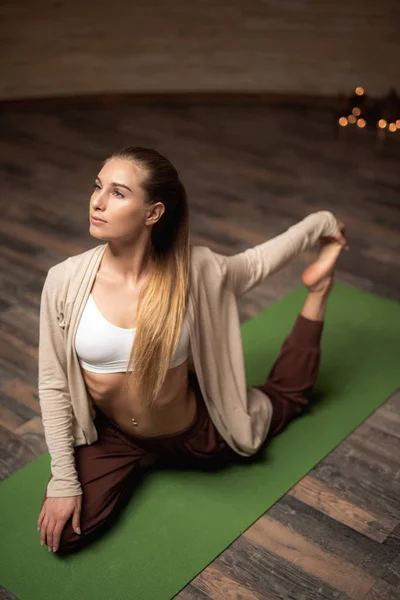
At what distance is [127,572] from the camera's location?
2174 millimetres

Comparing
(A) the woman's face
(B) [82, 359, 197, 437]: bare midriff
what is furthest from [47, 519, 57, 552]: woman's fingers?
(A) the woman's face

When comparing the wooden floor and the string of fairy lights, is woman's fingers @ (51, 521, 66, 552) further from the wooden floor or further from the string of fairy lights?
the string of fairy lights

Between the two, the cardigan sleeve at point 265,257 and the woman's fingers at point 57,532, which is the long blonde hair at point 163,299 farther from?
the woman's fingers at point 57,532

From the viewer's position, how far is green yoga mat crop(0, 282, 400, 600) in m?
2.15

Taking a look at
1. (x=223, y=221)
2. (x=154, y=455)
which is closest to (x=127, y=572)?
(x=154, y=455)

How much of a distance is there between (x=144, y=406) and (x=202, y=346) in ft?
0.75

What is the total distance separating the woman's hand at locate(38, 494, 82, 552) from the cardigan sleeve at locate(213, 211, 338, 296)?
724mm

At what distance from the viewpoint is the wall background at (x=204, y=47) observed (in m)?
5.41

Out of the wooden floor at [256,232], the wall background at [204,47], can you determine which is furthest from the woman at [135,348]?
the wall background at [204,47]

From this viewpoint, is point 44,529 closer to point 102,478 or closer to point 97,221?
point 102,478

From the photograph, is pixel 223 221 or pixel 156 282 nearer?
pixel 156 282

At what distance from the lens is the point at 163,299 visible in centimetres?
218

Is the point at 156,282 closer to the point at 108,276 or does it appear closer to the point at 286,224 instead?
the point at 108,276

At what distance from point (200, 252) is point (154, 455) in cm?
63
